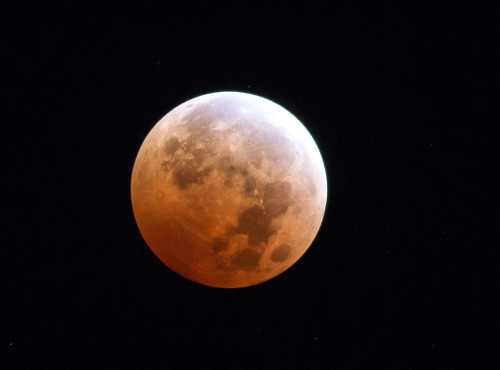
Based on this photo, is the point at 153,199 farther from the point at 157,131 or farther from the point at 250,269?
the point at 250,269

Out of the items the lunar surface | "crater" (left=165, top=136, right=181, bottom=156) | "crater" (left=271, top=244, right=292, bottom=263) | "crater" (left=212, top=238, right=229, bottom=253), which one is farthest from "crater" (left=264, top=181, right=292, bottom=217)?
"crater" (left=165, top=136, right=181, bottom=156)

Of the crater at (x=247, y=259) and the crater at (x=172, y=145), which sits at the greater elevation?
the crater at (x=172, y=145)

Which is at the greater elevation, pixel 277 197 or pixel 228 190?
pixel 277 197

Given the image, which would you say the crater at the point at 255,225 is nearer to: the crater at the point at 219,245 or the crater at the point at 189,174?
the crater at the point at 219,245

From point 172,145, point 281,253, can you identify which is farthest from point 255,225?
point 172,145

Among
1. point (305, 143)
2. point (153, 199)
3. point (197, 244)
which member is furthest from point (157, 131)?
point (305, 143)

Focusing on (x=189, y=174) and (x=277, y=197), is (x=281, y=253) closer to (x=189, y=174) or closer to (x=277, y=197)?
(x=277, y=197)

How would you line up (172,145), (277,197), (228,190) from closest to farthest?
(228,190) < (277,197) < (172,145)

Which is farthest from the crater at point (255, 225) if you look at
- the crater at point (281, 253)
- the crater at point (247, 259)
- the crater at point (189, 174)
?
the crater at point (189, 174)
